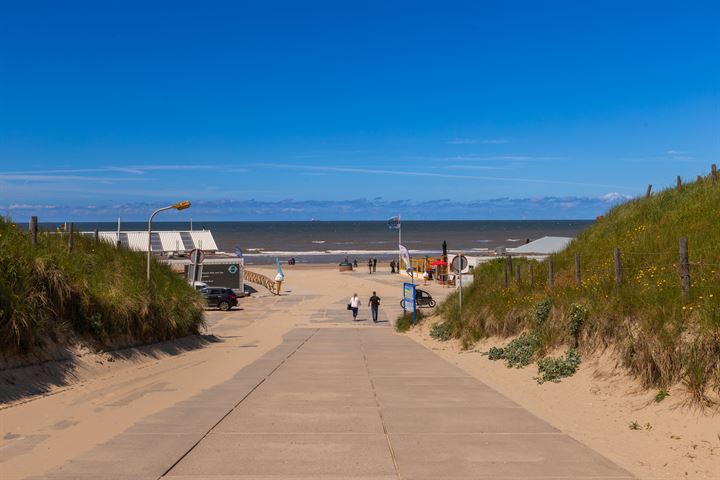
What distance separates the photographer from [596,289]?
1622 centimetres

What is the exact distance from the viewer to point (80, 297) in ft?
55.0

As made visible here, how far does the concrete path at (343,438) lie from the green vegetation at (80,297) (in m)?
4.10

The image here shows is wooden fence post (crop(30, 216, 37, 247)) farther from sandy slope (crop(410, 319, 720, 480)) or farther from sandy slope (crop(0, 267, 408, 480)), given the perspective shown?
sandy slope (crop(410, 319, 720, 480))

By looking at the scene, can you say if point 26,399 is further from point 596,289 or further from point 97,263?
point 596,289

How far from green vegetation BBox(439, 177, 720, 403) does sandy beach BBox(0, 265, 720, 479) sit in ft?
1.91

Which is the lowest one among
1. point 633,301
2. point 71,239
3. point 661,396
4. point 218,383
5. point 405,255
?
point 218,383

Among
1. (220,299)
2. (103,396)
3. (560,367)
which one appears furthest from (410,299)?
(103,396)

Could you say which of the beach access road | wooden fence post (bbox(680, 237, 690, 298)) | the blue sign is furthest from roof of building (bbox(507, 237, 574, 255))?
wooden fence post (bbox(680, 237, 690, 298))

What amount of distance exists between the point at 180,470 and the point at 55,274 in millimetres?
9578

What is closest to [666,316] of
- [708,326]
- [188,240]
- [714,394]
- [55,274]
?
[708,326]

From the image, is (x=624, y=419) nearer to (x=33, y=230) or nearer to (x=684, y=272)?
(x=684, y=272)

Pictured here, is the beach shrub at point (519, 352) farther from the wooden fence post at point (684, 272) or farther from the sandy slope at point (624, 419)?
the wooden fence post at point (684, 272)

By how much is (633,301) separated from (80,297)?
12492 millimetres

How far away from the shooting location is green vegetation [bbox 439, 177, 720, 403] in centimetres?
1138
